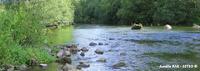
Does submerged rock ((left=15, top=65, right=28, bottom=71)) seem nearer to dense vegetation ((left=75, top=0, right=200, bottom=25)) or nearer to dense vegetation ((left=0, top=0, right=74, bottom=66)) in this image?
dense vegetation ((left=0, top=0, right=74, bottom=66))

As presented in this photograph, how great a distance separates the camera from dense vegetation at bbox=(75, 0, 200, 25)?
276 feet

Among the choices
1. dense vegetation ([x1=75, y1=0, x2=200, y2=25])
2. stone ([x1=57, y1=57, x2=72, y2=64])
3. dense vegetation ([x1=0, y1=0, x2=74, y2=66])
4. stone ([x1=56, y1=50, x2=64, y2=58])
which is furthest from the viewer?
dense vegetation ([x1=75, y1=0, x2=200, y2=25])

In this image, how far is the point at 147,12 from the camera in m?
93.8

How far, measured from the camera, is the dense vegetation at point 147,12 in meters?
84.1

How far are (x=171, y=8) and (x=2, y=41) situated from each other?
2597 inches

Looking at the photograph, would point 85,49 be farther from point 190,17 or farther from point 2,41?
point 190,17

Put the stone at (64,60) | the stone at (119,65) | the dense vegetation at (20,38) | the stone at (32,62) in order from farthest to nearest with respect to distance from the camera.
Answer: the stone at (64,60) → the stone at (119,65) → the stone at (32,62) → the dense vegetation at (20,38)

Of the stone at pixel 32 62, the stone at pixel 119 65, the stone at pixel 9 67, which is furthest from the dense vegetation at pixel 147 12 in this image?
the stone at pixel 9 67

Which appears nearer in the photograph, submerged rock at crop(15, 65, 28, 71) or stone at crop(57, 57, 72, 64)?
submerged rock at crop(15, 65, 28, 71)

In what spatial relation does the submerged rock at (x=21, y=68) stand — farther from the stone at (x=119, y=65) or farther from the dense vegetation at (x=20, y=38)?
the stone at (x=119, y=65)

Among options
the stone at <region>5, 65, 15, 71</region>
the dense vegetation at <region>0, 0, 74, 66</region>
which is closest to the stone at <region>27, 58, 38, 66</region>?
the dense vegetation at <region>0, 0, 74, 66</region>

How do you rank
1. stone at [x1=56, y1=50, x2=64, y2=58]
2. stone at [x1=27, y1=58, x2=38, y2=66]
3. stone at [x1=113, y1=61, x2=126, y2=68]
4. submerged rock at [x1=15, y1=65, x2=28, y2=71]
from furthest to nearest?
stone at [x1=56, y1=50, x2=64, y2=58]
stone at [x1=113, y1=61, x2=126, y2=68]
stone at [x1=27, y1=58, x2=38, y2=66]
submerged rock at [x1=15, y1=65, x2=28, y2=71]

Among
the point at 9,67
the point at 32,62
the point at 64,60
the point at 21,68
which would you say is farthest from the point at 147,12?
the point at 9,67

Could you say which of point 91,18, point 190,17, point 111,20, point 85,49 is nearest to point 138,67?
point 85,49
